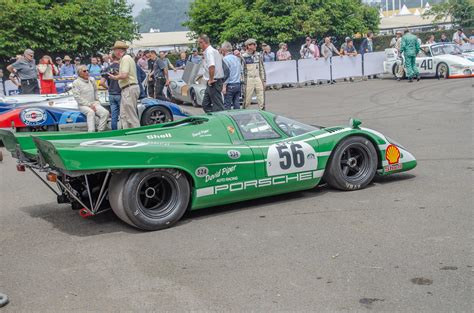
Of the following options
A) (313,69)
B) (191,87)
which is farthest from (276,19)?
(191,87)

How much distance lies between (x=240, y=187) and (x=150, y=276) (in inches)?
79.8

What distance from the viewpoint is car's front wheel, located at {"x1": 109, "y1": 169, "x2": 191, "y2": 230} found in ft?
20.1

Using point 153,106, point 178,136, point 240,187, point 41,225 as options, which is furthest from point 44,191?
point 153,106

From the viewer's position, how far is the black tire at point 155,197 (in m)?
6.14

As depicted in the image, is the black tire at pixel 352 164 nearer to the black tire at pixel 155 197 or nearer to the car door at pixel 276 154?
the car door at pixel 276 154

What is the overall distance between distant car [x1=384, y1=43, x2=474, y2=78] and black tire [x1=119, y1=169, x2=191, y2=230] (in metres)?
16.9

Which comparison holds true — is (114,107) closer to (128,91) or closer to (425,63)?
(128,91)

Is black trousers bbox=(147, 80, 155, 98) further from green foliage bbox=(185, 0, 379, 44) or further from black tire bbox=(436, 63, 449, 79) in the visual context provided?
green foliage bbox=(185, 0, 379, 44)

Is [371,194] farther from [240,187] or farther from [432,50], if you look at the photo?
[432,50]

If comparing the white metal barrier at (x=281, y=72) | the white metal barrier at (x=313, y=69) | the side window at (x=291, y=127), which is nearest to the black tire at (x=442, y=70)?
the white metal barrier at (x=313, y=69)

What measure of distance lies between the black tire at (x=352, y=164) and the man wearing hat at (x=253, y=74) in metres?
5.63

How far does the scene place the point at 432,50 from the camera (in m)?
21.9

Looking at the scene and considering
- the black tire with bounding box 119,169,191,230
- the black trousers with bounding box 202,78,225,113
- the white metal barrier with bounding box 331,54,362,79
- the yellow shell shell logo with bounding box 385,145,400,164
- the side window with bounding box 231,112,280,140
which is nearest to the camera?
the black tire with bounding box 119,169,191,230

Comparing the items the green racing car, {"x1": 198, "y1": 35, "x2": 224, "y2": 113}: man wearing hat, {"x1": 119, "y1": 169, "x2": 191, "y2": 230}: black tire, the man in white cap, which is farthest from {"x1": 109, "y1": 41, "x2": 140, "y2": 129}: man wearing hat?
{"x1": 119, "y1": 169, "x2": 191, "y2": 230}: black tire
